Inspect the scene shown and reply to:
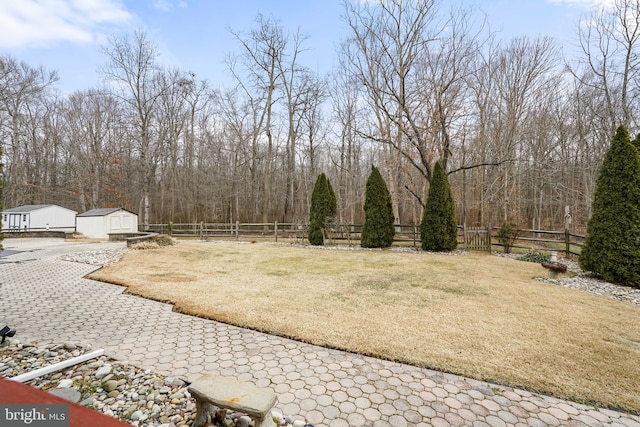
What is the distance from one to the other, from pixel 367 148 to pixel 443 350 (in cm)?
2264

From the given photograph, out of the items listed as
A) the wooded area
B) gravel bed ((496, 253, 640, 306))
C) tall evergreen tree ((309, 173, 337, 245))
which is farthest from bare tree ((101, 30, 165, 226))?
gravel bed ((496, 253, 640, 306))

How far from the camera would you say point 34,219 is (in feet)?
60.4

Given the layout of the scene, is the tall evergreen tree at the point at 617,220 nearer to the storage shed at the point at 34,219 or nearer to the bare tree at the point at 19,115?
the storage shed at the point at 34,219

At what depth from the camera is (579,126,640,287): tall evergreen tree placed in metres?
6.06

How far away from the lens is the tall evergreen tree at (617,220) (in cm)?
606

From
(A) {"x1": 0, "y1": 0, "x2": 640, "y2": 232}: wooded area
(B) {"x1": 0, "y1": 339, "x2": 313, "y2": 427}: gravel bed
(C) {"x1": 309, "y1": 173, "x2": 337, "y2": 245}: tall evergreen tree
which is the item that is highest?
(A) {"x1": 0, "y1": 0, "x2": 640, "y2": 232}: wooded area

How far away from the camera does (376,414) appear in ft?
7.06

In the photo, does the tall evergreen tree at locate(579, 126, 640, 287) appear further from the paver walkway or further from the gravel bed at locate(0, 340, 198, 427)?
the gravel bed at locate(0, 340, 198, 427)

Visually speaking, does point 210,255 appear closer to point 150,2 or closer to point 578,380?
point 150,2

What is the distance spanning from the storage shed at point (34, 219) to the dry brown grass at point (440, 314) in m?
16.5

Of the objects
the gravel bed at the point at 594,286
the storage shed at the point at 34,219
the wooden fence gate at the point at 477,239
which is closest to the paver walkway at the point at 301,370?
the gravel bed at the point at 594,286

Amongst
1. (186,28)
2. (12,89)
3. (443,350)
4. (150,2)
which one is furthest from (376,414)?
(12,89)

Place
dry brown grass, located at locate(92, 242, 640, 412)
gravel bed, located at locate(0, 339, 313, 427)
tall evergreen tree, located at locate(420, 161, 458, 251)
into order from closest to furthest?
gravel bed, located at locate(0, 339, 313, 427) < dry brown grass, located at locate(92, 242, 640, 412) < tall evergreen tree, located at locate(420, 161, 458, 251)

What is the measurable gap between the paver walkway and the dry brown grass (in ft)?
0.70
